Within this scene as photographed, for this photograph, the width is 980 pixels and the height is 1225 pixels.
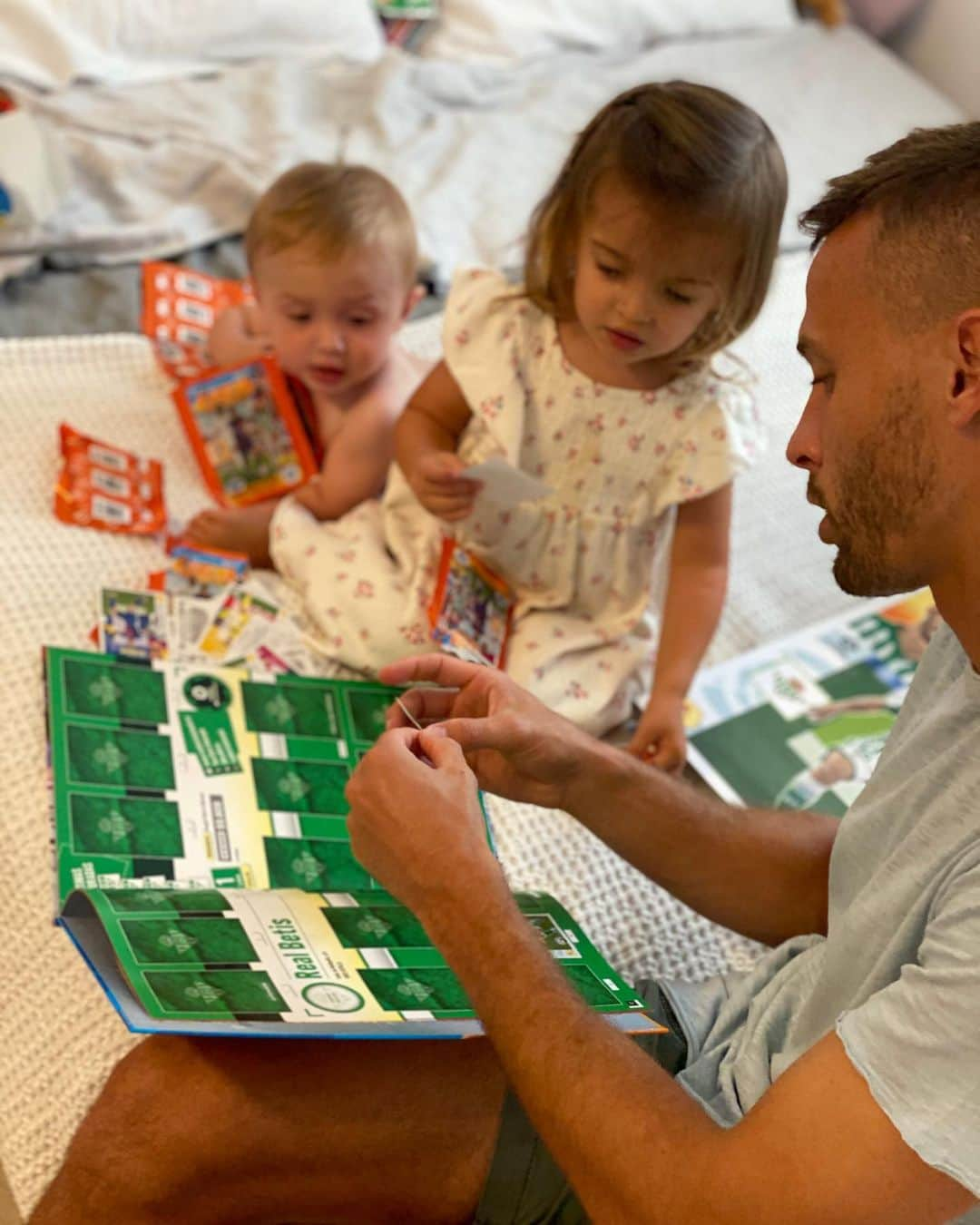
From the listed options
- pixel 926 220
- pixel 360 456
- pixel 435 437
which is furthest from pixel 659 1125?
pixel 360 456

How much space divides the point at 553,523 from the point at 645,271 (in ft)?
1.06

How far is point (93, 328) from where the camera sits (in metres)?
1.85

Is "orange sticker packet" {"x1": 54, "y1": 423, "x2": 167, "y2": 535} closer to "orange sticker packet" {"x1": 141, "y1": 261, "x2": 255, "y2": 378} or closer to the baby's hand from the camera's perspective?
"orange sticker packet" {"x1": 141, "y1": 261, "x2": 255, "y2": 378}

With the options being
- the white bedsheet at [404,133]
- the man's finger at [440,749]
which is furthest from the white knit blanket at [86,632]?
the man's finger at [440,749]

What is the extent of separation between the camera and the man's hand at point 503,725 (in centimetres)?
110

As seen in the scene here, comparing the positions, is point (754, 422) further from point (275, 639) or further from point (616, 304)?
point (275, 639)

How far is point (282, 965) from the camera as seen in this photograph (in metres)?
1.02

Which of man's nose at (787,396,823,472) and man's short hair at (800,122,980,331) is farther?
man's nose at (787,396,823,472)

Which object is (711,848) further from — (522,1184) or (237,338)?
(237,338)

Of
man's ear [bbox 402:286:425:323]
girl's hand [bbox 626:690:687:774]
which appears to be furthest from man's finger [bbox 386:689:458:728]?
man's ear [bbox 402:286:425:323]

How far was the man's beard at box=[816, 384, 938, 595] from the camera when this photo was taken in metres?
0.85

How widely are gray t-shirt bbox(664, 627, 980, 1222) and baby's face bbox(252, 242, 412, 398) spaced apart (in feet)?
2.81

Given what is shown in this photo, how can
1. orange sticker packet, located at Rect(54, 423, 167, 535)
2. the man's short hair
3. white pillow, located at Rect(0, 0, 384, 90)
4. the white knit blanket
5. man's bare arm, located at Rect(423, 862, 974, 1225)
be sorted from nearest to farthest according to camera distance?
man's bare arm, located at Rect(423, 862, 974, 1225) < the man's short hair < the white knit blanket < orange sticker packet, located at Rect(54, 423, 167, 535) < white pillow, located at Rect(0, 0, 384, 90)

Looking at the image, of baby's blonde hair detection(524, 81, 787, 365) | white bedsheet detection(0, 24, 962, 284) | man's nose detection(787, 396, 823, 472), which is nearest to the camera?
man's nose detection(787, 396, 823, 472)
